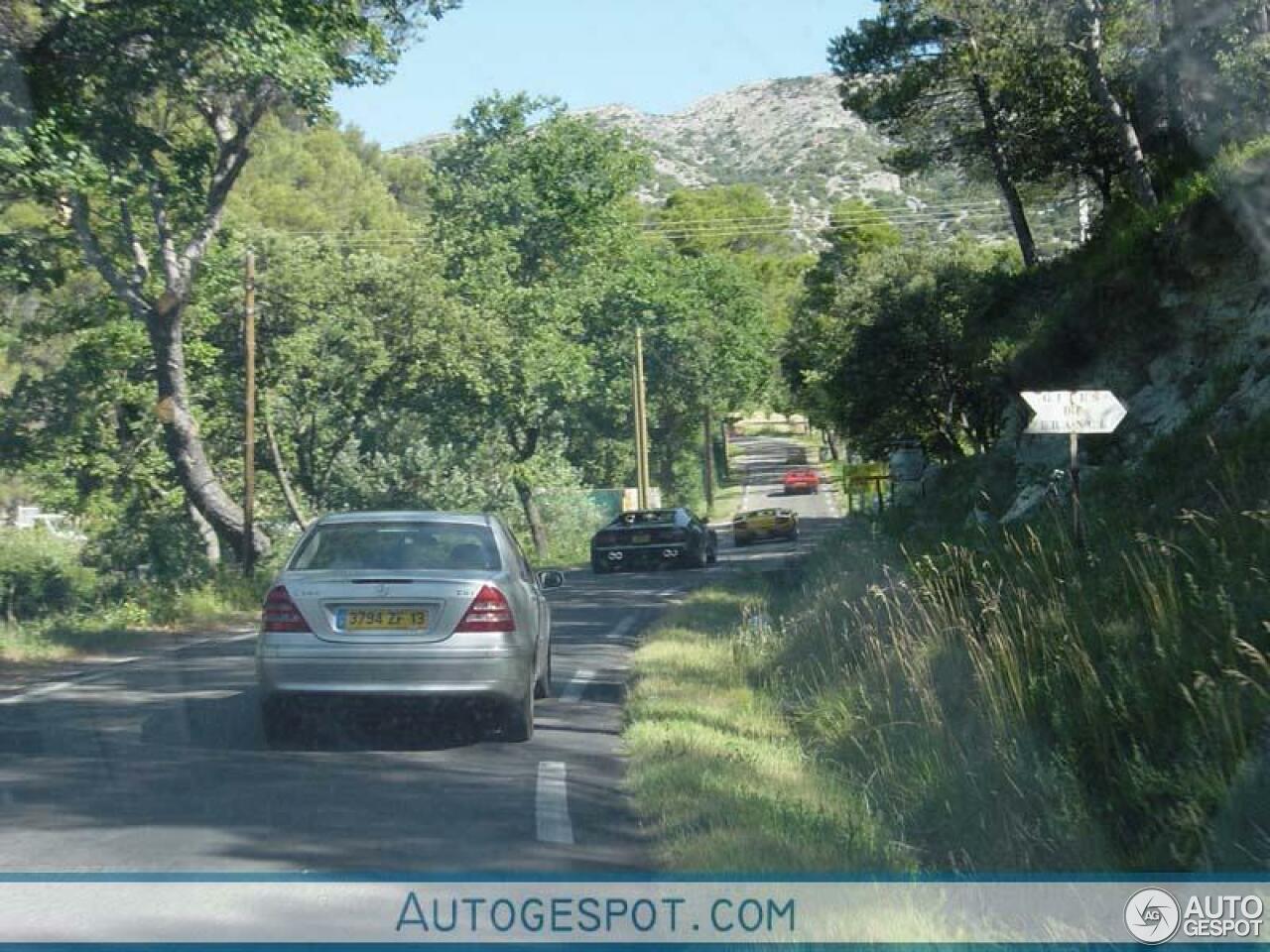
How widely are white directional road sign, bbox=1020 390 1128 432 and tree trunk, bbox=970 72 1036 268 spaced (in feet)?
59.2

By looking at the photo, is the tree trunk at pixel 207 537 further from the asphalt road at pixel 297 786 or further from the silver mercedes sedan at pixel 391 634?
the silver mercedes sedan at pixel 391 634

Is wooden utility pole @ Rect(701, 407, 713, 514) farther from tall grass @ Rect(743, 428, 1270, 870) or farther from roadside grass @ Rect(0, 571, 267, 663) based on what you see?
tall grass @ Rect(743, 428, 1270, 870)

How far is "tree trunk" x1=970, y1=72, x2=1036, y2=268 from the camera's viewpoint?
94.5 feet

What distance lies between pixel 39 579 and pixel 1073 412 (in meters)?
24.9

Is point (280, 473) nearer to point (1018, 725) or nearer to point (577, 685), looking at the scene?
point (577, 685)

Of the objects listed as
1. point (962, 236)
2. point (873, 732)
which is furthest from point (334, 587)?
point (962, 236)

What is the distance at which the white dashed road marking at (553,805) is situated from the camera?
727cm

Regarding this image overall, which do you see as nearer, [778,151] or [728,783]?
[728,783]

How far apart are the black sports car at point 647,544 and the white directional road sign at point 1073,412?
2251 centimetres

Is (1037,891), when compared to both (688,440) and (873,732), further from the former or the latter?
(688,440)

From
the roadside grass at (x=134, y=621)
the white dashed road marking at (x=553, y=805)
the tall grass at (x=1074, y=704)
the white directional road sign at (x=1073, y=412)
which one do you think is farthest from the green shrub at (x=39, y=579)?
the white directional road sign at (x=1073, y=412)

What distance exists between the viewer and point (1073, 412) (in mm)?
10398

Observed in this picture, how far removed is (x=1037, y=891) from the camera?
20.3 ft

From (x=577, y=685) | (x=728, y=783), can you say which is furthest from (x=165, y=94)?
(x=728, y=783)
